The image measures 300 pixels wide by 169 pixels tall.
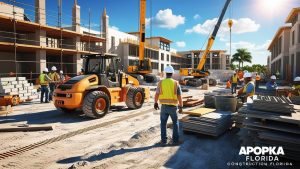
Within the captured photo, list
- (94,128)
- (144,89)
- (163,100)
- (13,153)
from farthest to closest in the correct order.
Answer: (144,89), (94,128), (163,100), (13,153)

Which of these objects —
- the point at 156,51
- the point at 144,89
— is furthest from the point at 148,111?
the point at 156,51

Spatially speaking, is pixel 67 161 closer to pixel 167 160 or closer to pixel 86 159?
pixel 86 159

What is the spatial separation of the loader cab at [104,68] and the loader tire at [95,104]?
750 millimetres

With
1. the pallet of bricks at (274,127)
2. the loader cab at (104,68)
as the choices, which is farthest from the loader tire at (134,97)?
the pallet of bricks at (274,127)

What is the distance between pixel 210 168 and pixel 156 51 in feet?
155

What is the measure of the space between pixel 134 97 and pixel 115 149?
16.7 feet

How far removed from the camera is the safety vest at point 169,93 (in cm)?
567

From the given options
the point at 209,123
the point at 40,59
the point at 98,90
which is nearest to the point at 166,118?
the point at 209,123

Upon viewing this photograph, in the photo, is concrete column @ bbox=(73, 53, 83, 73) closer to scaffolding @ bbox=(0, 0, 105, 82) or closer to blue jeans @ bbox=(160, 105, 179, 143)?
scaffolding @ bbox=(0, 0, 105, 82)

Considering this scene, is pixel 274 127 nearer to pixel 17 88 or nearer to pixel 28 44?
pixel 17 88

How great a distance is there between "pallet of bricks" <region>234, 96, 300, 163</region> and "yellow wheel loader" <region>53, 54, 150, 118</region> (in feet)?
17.3

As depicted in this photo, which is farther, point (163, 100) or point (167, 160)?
point (163, 100)

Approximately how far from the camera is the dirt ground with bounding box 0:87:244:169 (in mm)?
4695

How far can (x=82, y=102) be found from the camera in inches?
336
